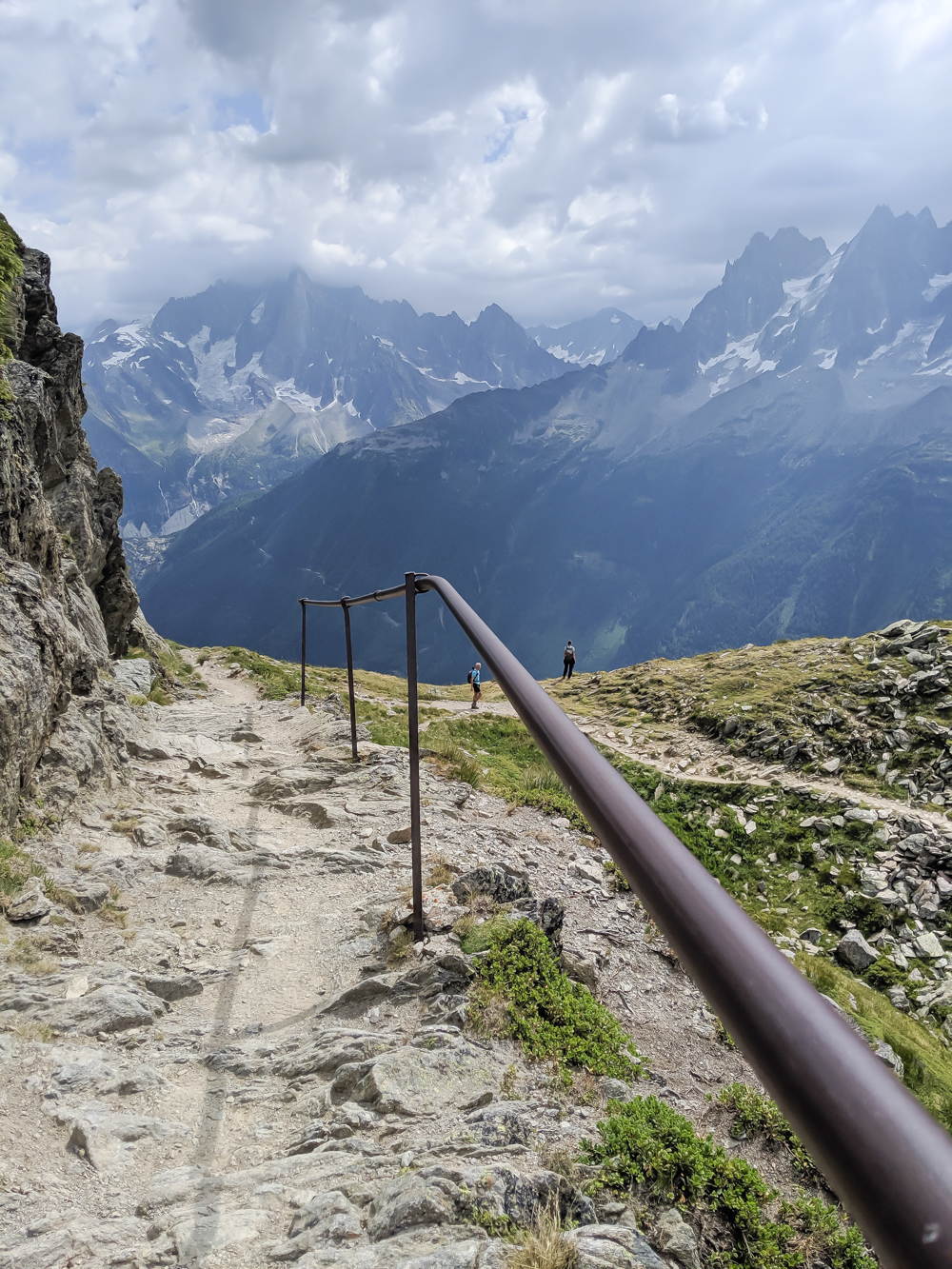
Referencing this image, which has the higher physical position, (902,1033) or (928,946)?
(902,1033)

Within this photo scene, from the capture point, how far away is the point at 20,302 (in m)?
15.7

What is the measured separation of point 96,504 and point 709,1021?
26662mm

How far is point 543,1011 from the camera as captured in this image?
4.71 metres

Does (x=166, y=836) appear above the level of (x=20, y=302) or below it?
below

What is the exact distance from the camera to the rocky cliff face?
8.09 m

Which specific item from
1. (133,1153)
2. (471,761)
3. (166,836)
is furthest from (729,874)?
(133,1153)

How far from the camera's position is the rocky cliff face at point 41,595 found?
8094mm

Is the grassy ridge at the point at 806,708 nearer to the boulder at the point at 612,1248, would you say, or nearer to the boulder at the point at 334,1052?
the boulder at the point at 334,1052

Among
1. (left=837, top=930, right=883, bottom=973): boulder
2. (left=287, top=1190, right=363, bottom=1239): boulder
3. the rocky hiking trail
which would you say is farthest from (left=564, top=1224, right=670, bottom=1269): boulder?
(left=837, top=930, right=883, bottom=973): boulder

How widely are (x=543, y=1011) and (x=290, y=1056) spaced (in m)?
1.76

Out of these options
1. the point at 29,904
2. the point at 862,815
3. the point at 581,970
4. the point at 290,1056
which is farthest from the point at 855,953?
the point at 29,904

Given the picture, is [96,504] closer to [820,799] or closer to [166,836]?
[166,836]

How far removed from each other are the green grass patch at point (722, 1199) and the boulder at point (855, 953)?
35.6 ft

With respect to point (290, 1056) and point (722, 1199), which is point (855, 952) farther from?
point (290, 1056)
